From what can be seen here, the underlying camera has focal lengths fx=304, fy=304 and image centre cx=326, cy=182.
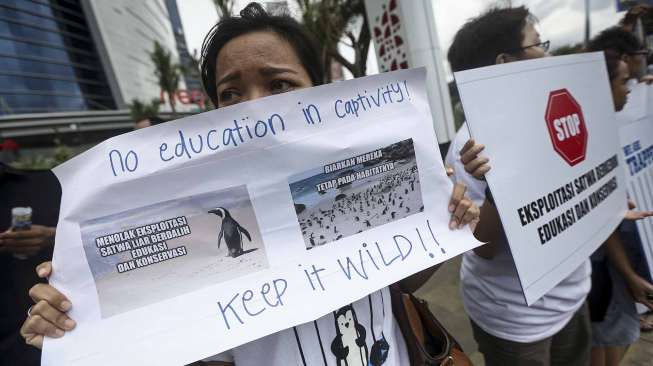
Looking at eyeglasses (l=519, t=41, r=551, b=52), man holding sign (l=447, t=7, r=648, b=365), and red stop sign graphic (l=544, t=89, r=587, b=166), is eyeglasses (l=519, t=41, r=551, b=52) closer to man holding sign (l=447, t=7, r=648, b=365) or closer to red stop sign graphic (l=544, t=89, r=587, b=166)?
man holding sign (l=447, t=7, r=648, b=365)

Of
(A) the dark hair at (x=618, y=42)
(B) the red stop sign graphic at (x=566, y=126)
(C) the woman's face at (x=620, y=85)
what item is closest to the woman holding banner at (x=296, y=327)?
(B) the red stop sign graphic at (x=566, y=126)

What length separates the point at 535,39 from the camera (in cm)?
127

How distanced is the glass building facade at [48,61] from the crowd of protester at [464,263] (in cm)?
2693

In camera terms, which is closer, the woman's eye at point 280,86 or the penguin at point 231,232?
the penguin at point 231,232

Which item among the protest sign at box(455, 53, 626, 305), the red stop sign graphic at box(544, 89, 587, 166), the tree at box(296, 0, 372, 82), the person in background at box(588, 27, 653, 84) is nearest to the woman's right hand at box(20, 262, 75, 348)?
the protest sign at box(455, 53, 626, 305)

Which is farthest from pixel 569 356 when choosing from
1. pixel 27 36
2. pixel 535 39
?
pixel 27 36

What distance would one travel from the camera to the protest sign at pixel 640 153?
1595 millimetres

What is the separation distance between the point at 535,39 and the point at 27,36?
30.6 m

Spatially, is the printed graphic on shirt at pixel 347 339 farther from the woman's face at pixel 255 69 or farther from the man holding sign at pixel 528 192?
the woman's face at pixel 255 69

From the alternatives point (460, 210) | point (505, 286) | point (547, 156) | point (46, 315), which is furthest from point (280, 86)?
point (505, 286)

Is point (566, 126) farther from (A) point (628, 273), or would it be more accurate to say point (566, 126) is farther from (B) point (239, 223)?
(B) point (239, 223)

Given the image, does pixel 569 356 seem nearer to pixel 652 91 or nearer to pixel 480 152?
pixel 480 152

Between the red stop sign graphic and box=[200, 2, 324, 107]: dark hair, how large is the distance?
2.94 feet

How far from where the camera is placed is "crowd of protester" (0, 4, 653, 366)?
2.71 ft
